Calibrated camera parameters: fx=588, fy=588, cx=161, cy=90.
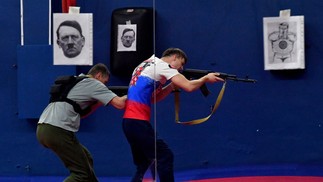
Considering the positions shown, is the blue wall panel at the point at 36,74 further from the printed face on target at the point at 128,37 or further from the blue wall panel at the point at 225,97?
the printed face on target at the point at 128,37

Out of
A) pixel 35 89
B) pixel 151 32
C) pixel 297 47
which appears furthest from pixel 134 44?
pixel 297 47

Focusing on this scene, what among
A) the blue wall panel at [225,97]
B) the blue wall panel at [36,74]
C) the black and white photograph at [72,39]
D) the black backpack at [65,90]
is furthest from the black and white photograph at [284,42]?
the black backpack at [65,90]

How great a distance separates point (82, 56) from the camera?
21.0 feet

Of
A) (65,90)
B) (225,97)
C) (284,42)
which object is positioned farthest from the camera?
(225,97)

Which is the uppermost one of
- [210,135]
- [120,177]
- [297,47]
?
[297,47]

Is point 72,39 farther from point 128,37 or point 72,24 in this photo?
point 128,37

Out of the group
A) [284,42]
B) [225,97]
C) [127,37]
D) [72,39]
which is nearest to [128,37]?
[127,37]

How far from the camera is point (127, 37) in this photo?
627cm

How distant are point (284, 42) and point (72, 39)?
228cm

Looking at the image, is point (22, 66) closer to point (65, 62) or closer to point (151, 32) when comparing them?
point (65, 62)

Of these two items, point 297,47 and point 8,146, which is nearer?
point 297,47

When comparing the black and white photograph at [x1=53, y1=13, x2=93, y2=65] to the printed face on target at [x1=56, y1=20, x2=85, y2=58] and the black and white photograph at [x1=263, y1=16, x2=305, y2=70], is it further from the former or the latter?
the black and white photograph at [x1=263, y1=16, x2=305, y2=70]

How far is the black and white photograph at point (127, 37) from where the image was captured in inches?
246

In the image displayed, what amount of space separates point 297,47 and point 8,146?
3.35 metres
